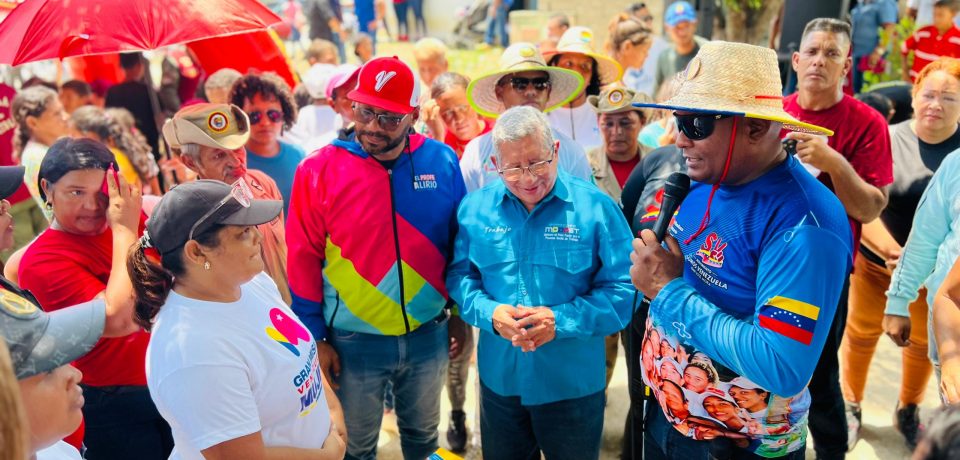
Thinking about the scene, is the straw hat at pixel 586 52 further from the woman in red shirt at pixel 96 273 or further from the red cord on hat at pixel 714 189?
the woman in red shirt at pixel 96 273

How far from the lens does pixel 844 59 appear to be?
3533 millimetres

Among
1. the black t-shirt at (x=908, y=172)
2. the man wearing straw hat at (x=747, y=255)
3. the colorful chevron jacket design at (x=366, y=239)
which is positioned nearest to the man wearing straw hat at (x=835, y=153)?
the black t-shirt at (x=908, y=172)

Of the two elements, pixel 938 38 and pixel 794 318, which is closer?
pixel 794 318

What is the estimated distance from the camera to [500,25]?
632 inches

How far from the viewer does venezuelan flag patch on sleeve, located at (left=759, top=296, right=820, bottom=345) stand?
1868mm

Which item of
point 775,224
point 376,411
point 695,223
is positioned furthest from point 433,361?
point 775,224

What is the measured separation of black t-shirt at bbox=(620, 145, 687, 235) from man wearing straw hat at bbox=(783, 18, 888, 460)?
0.53 metres

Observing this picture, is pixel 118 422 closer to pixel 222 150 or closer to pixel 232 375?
pixel 232 375

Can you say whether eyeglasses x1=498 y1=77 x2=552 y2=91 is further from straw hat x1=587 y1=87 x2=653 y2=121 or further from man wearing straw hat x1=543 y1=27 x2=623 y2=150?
man wearing straw hat x1=543 y1=27 x2=623 y2=150

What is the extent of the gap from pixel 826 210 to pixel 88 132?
4759 millimetres

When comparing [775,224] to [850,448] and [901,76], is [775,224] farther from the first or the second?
[901,76]

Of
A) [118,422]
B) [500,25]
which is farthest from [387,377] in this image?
[500,25]

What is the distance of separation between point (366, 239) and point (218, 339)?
1.08 m

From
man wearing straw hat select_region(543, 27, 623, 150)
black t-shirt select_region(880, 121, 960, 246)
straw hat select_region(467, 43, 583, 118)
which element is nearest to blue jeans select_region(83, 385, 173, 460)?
straw hat select_region(467, 43, 583, 118)
